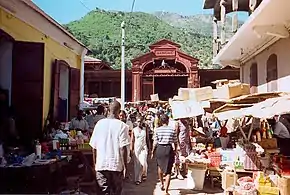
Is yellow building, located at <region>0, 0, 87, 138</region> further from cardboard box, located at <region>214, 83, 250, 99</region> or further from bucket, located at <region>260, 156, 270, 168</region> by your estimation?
bucket, located at <region>260, 156, 270, 168</region>

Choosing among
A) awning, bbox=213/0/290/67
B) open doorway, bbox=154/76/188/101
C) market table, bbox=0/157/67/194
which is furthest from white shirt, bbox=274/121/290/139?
open doorway, bbox=154/76/188/101

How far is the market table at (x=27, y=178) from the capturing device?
7148mm

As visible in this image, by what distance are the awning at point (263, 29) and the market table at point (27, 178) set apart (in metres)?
4.74

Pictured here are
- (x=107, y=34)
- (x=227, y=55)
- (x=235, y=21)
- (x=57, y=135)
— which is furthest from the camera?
(x=107, y=34)

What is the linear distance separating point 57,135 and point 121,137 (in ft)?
12.4

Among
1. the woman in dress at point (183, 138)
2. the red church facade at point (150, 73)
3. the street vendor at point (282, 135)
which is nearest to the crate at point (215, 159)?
the woman in dress at point (183, 138)

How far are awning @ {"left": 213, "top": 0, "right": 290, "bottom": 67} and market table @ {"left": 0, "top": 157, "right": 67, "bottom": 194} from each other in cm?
474

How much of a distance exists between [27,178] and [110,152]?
→ 7.04 ft

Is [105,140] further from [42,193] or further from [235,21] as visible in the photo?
[235,21]

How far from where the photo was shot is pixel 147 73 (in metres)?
25.1

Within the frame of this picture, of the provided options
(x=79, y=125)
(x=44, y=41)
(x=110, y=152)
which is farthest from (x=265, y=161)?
(x=44, y=41)

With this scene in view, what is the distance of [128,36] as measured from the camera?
170 ft

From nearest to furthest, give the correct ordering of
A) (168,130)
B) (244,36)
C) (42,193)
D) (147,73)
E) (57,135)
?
(42,193)
(168,130)
(57,135)
(244,36)
(147,73)

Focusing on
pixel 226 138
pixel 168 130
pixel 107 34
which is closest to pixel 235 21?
pixel 226 138
